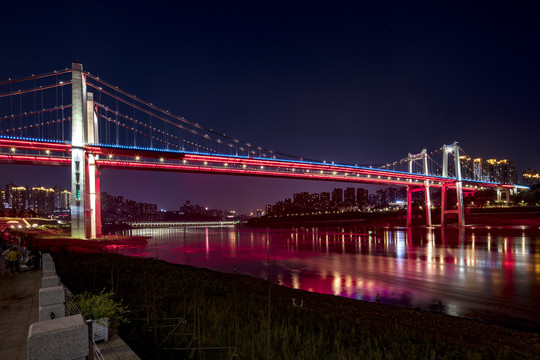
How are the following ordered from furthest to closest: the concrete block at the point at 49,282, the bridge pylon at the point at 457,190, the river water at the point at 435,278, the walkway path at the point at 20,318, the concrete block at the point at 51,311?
the bridge pylon at the point at 457,190 → the river water at the point at 435,278 → the concrete block at the point at 49,282 → the concrete block at the point at 51,311 → the walkway path at the point at 20,318

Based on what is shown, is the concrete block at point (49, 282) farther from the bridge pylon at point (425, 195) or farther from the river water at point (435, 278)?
the bridge pylon at point (425, 195)

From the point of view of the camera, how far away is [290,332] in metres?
6.06

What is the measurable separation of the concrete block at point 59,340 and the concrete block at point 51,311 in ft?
7.14

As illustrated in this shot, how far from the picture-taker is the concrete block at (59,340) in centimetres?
247

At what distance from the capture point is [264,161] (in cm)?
5012

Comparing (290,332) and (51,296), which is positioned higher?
(51,296)

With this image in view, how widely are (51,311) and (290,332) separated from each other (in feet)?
12.9

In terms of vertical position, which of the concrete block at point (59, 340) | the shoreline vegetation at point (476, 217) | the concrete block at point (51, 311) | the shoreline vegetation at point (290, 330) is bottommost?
the shoreline vegetation at point (476, 217)

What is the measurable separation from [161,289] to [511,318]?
1098 centimetres

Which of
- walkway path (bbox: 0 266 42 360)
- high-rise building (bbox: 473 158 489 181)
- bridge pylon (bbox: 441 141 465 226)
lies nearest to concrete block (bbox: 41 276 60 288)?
walkway path (bbox: 0 266 42 360)

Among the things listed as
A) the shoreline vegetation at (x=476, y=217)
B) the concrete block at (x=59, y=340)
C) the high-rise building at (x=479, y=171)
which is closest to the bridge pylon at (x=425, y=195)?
the shoreline vegetation at (x=476, y=217)

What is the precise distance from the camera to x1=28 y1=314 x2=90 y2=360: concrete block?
2469mm

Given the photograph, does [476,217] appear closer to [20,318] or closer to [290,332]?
[290,332]

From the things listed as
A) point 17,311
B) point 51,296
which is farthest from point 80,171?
point 51,296
